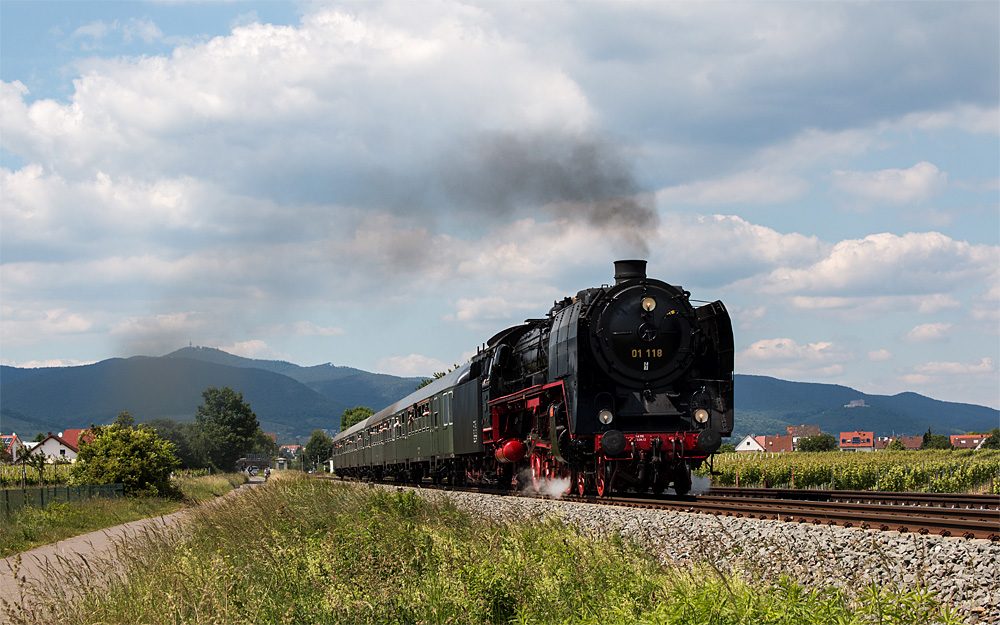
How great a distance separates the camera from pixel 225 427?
141 meters

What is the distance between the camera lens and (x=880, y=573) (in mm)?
8477

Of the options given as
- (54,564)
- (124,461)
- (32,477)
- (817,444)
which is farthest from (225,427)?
(54,564)

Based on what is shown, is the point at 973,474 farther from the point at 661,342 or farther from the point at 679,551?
the point at 679,551

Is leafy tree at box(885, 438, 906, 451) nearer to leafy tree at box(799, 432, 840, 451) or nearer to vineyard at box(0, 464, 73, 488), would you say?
leafy tree at box(799, 432, 840, 451)

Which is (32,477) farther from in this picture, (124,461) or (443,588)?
(443,588)

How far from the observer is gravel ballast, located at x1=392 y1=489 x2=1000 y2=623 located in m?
7.77

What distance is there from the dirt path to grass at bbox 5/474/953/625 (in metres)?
0.26

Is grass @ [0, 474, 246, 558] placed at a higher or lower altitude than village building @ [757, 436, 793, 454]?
higher

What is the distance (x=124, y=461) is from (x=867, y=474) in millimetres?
28453

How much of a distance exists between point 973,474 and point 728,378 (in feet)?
65.6

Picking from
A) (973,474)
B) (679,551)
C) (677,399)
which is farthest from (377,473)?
(679,551)

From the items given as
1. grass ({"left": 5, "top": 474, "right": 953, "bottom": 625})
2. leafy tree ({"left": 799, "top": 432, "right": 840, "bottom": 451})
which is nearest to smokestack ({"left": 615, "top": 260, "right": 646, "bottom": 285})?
grass ({"left": 5, "top": 474, "right": 953, "bottom": 625})

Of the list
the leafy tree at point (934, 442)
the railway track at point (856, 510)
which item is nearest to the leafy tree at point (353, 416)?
the leafy tree at point (934, 442)

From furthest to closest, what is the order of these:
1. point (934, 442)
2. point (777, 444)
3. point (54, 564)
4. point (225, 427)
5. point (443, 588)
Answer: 1. point (777, 444)
2. point (225, 427)
3. point (934, 442)
4. point (54, 564)
5. point (443, 588)
